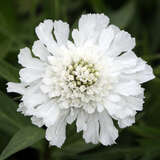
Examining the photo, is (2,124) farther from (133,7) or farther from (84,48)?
(133,7)

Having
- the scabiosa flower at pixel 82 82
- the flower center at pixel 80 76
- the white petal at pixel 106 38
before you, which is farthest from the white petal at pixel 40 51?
the white petal at pixel 106 38

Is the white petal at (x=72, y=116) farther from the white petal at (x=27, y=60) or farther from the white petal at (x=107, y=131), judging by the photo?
the white petal at (x=27, y=60)

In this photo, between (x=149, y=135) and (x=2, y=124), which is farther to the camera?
(x=149, y=135)

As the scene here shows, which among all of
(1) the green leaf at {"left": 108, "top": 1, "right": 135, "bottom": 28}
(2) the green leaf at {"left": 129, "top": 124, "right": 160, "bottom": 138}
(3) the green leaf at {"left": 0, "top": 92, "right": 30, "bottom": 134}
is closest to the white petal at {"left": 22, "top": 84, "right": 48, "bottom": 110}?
(3) the green leaf at {"left": 0, "top": 92, "right": 30, "bottom": 134}

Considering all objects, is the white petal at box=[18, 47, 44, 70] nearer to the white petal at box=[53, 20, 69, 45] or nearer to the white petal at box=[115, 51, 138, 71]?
the white petal at box=[53, 20, 69, 45]

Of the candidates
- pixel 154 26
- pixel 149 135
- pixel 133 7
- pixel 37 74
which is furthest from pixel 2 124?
pixel 154 26

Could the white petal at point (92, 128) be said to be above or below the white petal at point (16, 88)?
below

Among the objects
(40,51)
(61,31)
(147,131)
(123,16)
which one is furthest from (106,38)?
(123,16)
